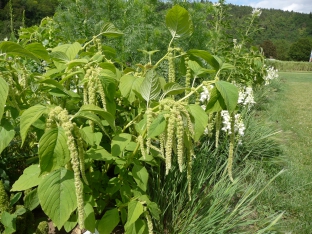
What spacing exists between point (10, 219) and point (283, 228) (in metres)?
2.08

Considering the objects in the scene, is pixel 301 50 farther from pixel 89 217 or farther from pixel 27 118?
pixel 27 118

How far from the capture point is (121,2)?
4.34m

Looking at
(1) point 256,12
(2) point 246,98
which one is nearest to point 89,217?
(2) point 246,98

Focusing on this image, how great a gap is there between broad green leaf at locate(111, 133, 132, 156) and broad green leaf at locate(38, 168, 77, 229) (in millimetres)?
270

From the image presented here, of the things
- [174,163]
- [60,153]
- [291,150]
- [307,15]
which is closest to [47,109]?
[60,153]

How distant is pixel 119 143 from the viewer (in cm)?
127

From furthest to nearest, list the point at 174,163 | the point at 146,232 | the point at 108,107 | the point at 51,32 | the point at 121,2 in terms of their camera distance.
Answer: the point at 121,2, the point at 51,32, the point at 174,163, the point at 146,232, the point at 108,107

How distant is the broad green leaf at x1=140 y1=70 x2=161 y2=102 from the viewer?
118cm

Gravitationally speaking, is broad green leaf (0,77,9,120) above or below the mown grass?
above

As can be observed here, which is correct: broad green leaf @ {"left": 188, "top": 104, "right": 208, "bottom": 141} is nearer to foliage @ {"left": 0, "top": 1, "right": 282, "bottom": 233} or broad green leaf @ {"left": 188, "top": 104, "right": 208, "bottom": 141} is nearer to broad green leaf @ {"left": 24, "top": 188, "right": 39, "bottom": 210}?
foliage @ {"left": 0, "top": 1, "right": 282, "bottom": 233}

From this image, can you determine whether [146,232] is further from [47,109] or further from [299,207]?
[299,207]

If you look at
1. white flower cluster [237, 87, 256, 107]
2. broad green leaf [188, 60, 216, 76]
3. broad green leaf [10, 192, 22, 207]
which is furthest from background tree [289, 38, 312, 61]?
broad green leaf [10, 192, 22, 207]

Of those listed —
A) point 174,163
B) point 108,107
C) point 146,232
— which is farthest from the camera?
point 174,163

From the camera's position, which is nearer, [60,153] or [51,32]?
[60,153]
